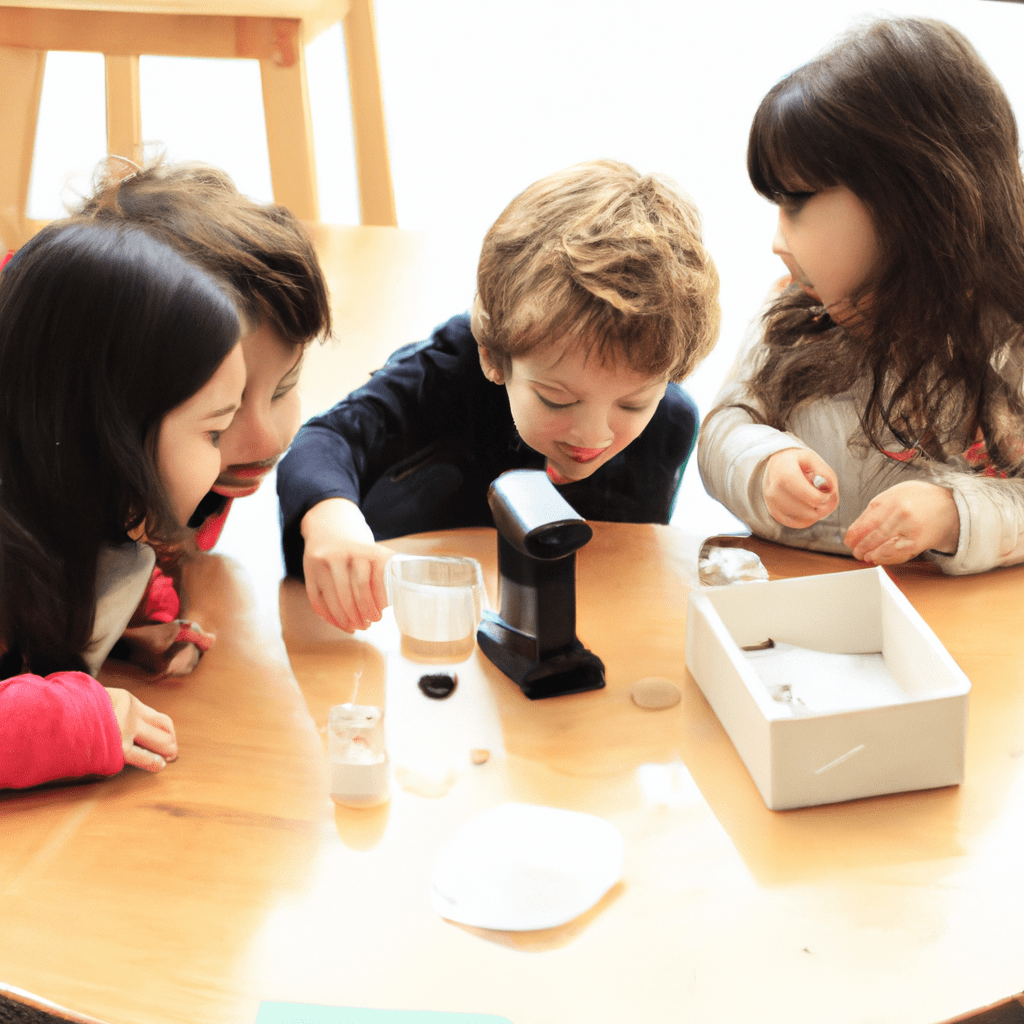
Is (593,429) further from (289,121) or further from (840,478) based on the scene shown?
(289,121)

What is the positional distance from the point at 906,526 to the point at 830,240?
0.29m

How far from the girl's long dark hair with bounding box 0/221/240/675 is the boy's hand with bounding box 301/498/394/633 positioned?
0.59 ft

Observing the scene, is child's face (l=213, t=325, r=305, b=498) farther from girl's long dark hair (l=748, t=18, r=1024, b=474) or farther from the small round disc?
girl's long dark hair (l=748, t=18, r=1024, b=474)

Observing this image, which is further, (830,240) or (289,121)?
(289,121)

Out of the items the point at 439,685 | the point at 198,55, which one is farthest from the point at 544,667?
the point at 198,55

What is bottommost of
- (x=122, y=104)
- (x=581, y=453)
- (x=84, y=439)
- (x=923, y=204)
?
(x=581, y=453)

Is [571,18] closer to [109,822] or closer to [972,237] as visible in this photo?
[972,237]

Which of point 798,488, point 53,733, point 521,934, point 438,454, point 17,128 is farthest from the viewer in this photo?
point 17,128

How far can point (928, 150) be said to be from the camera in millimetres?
992

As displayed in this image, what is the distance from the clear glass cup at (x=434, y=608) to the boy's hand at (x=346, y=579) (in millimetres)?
16

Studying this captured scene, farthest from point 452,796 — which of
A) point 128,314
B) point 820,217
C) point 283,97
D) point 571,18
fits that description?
point 571,18

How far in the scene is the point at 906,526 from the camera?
102 centimetres

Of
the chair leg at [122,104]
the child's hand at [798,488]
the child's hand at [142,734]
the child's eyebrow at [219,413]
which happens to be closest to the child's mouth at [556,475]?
the child's hand at [798,488]

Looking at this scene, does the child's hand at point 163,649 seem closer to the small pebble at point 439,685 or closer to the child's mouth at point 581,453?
the small pebble at point 439,685
